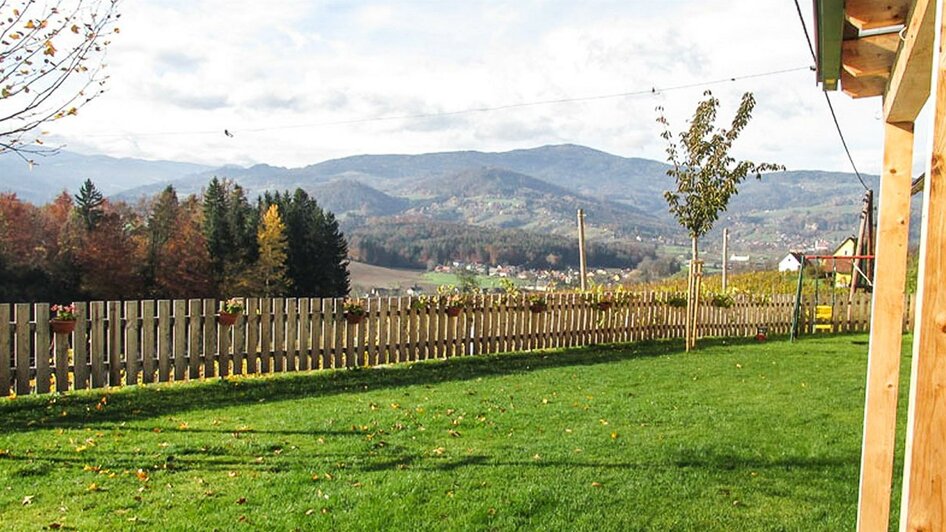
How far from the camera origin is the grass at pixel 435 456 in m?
4.48

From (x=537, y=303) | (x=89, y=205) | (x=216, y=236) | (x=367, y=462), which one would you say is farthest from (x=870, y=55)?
(x=216, y=236)

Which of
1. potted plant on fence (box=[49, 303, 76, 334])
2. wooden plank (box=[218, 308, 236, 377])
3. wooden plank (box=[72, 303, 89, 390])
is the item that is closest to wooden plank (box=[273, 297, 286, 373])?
wooden plank (box=[218, 308, 236, 377])

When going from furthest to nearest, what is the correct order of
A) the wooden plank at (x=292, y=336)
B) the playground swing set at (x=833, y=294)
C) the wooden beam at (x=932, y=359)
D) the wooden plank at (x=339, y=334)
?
the playground swing set at (x=833, y=294)
the wooden plank at (x=339, y=334)
the wooden plank at (x=292, y=336)
the wooden beam at (x=932, y=359)

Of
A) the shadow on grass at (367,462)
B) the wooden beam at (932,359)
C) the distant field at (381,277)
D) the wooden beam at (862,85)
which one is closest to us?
the wooden beam at (932,359)

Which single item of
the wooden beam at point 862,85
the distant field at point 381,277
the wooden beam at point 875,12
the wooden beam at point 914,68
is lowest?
the distant field at point 381,277

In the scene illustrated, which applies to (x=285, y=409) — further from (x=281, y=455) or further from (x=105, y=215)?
(x=105, y=215)

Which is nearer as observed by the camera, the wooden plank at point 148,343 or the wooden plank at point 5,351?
the wooden plank at point 5,351

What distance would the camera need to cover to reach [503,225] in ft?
525

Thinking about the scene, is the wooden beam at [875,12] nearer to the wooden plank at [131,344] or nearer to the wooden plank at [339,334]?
the wooden plank at [131,344]

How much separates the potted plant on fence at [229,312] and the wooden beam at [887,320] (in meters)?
8.20

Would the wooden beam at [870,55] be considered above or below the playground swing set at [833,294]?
above

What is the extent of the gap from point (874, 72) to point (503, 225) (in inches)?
6138

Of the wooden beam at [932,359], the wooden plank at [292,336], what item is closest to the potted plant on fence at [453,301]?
the wooden plank at [292,336]

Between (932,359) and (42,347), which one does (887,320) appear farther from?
(42,347)
